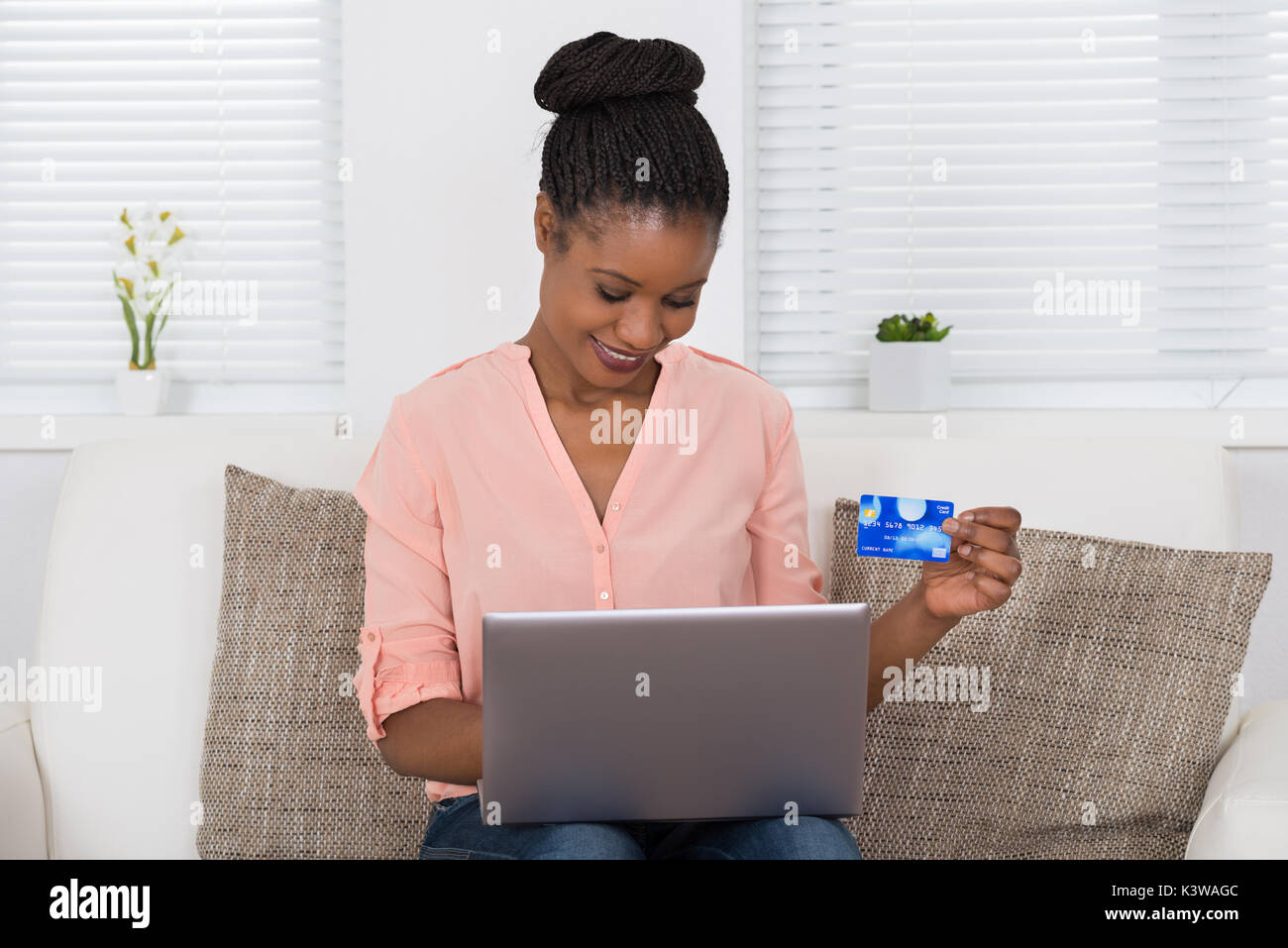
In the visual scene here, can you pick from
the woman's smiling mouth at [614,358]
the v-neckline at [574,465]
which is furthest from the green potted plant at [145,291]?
the woman's smiling mouth at [614,358]

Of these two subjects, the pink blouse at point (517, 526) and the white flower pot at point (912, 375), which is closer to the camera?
the pink blouse at point (517, 526)

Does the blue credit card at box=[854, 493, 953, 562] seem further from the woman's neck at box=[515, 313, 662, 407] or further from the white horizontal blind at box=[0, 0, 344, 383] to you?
the white horizontal blind at box=[0, 0, 344, 383]

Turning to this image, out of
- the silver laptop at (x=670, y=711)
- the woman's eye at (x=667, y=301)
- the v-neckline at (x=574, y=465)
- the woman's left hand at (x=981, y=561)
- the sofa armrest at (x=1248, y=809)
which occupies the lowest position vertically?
the sofa armrest at (x=1248, y=809)

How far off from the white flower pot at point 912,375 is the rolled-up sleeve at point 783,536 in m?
0.73

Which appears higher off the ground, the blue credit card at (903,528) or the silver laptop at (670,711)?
the blue credit card at (903,528)

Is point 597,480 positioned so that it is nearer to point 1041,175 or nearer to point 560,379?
point 560,379

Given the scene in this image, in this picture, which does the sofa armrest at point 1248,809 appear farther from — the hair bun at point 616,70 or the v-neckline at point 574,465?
the hair bun at point 616,70

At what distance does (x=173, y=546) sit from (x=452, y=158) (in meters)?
0.82

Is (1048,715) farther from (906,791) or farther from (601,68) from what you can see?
(601,68)

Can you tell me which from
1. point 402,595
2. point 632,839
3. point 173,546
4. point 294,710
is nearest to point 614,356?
point 402,595

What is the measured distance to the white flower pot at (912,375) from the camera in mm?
2113

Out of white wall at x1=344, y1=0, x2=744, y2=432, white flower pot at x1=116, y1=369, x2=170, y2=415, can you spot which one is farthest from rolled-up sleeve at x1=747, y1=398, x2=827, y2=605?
white flower pot at x1=116, y1=369, x2=170, y2=415
